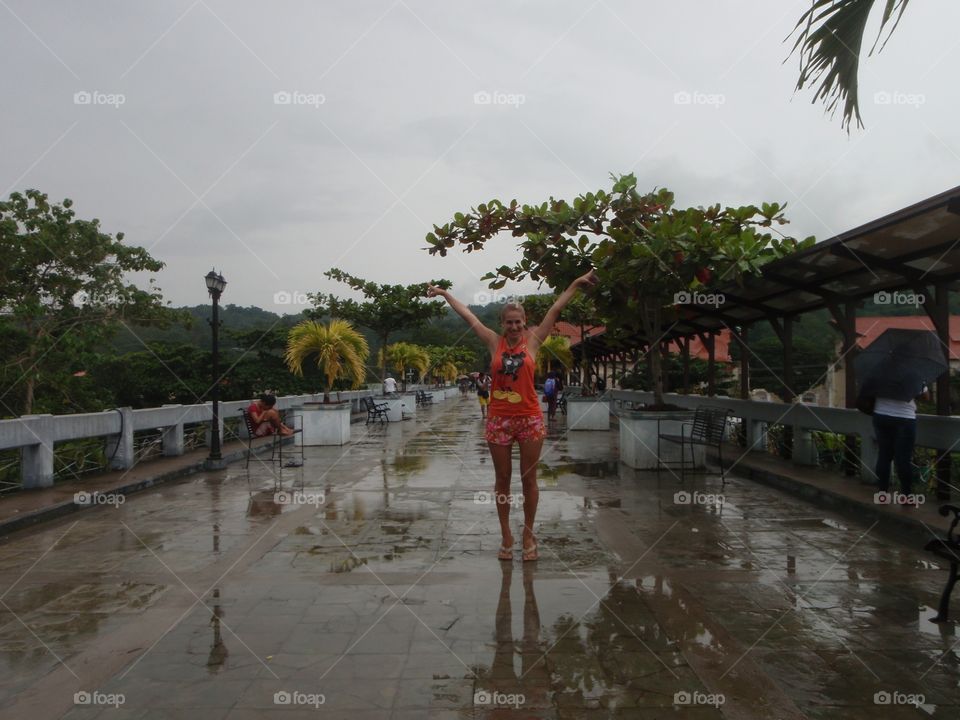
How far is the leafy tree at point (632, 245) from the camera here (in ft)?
31.3

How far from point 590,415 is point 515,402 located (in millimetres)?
14979

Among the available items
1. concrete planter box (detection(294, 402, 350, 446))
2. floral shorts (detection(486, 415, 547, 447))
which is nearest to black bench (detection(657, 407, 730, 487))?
floral shorts (detection(486, 415, 547, 447))

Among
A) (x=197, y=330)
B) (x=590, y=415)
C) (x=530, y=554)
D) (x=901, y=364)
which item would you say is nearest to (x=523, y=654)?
(x=530, y=554)

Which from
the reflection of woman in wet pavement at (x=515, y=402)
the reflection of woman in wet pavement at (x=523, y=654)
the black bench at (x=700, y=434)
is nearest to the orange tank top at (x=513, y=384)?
the reflection of woman in wet pavement at (x=515, y=402)

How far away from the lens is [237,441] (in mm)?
16297

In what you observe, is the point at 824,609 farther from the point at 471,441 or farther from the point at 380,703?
the point at 471,441

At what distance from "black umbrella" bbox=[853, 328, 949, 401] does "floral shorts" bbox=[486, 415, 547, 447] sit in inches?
151

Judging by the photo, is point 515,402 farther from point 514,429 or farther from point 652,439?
point 652,439

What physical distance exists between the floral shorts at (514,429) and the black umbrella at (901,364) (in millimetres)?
3844

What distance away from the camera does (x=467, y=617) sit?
438 cm

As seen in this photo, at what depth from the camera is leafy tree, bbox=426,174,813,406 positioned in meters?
9.53

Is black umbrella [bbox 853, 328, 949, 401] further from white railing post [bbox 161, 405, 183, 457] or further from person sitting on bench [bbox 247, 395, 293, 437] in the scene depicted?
white railing post [bbox 161, 405, 183, 457]

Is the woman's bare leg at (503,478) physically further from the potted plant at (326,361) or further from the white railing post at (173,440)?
the potted plant at (326,361)

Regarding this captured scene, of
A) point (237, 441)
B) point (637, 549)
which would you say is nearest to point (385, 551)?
point (637, 549)
